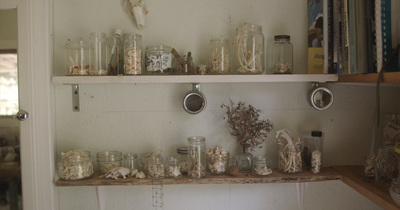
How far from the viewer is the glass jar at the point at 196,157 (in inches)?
52.7

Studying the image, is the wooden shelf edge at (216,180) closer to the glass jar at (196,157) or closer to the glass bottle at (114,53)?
the glass jar at (196,157)

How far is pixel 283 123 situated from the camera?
1.50m

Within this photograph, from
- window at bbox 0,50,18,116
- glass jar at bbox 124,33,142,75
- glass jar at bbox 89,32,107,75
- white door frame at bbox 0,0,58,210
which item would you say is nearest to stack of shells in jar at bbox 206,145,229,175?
A: glass jar at bbox 124,33,142,75

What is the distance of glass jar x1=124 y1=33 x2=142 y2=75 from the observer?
4.30ft

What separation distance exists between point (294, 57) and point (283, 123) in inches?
11.3

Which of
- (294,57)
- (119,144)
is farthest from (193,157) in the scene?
(294,57)

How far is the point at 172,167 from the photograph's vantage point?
1358 millimetres

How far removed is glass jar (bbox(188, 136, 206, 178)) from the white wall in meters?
0.11

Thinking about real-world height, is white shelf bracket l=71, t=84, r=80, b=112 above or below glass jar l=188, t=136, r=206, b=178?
above

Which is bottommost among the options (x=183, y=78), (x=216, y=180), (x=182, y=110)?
(x=216, y=180)

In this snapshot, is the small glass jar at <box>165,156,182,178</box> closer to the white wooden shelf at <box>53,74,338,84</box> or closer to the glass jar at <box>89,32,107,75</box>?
the white wooden shelf at <box>53,74,338,84</box>

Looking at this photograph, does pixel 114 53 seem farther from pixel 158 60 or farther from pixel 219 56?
pixel 219 56

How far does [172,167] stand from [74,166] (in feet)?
1.24

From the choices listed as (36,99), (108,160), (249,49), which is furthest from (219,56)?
(36,99)
